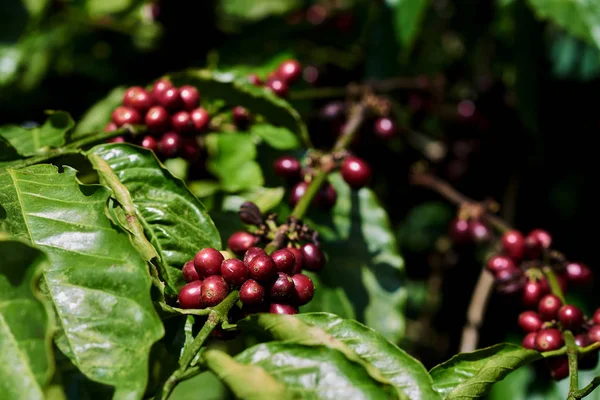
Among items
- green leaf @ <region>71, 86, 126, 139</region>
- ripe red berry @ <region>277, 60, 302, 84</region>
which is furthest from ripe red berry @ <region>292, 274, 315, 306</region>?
green leaf @ <region>71, 86, 126, 139</region>

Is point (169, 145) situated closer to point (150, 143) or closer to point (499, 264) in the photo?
point (150, 143)

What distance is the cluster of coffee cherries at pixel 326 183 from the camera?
1882 millimetres

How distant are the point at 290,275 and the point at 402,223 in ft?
6.58

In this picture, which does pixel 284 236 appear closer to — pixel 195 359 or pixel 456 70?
pixel 195 359

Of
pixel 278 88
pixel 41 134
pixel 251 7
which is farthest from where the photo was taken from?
pixel 251 7

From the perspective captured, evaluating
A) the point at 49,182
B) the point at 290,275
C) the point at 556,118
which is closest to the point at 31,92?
the point at 49,182

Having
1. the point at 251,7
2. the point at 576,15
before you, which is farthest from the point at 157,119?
the point at 251,7

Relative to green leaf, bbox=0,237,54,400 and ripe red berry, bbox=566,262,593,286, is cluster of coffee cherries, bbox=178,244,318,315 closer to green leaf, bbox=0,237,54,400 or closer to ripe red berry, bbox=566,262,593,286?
green leaf, bbox=0,237,54,400

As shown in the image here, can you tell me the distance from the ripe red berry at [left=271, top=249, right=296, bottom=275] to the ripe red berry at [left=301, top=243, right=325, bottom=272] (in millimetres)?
187

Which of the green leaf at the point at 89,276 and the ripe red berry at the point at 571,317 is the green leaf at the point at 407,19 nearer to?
the ripe red berry at the point at 571,317

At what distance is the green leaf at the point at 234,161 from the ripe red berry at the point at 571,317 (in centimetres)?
117

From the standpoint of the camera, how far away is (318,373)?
1058 mm

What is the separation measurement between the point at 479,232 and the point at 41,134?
1.63 metres

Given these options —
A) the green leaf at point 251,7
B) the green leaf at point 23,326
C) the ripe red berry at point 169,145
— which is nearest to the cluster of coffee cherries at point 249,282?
the green leaf at point 23,326
